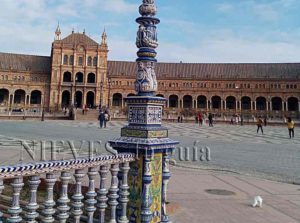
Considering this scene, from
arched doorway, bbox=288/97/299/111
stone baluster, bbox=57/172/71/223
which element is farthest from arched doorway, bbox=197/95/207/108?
stone baluster, bbox=57/172/71/223

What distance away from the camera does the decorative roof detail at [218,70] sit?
81.2 m

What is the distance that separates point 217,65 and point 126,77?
26.2 meters

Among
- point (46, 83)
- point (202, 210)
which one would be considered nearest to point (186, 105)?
point (46, 83)

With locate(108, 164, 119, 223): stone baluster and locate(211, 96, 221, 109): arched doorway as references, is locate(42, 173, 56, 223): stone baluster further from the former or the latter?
locate(211, 96, 221, 109): arched doorway

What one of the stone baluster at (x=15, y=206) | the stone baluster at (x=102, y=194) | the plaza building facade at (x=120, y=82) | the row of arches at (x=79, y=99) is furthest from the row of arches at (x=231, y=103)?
the stone baluster at (x=15, y=206)

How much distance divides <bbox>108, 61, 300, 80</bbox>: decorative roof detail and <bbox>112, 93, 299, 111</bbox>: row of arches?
5742mm

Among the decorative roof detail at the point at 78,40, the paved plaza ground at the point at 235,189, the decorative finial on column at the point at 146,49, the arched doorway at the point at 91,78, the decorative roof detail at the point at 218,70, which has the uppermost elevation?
the decorative roof detail at the point at 78,40

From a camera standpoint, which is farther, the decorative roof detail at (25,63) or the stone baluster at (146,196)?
the decorative roof detail at (25,63)

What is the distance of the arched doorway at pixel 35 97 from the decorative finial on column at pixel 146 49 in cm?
7440

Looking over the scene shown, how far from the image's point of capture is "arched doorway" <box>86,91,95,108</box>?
236 ft

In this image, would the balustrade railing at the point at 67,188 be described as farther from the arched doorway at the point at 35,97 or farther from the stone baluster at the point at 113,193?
the arched doorway at the point at 35,97

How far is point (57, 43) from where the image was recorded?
71.1m

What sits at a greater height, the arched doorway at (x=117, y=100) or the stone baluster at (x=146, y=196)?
the arched doorway at (x=117, y=100)

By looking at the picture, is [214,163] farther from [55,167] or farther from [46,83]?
[46,83]
